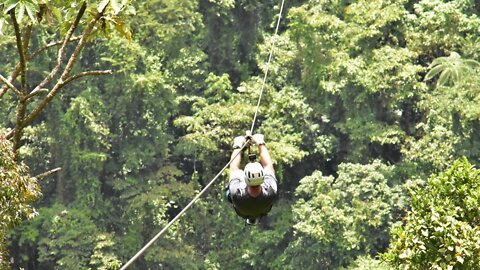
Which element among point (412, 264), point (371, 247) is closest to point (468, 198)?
point (412, 264)

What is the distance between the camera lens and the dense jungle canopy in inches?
861

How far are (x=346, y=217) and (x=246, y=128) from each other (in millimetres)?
3232

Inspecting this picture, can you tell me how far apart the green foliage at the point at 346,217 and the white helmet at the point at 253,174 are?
1576cm

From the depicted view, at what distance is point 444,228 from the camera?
1059cm

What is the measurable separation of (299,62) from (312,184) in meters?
3.48

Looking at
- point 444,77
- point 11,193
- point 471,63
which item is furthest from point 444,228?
point 471,63

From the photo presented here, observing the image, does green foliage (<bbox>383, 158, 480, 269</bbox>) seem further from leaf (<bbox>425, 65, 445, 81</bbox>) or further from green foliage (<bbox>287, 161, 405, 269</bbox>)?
leaf (<bbox>425, 65, 445, 81</bbox>)

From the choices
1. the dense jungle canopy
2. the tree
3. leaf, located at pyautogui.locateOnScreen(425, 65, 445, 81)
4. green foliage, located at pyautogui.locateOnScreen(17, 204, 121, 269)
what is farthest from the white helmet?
green foliage, located at pyautogui.locateOnScreen(17, 204, 121, 269)

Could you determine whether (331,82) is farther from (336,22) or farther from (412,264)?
(412,264)

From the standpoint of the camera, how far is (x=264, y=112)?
23906 mm

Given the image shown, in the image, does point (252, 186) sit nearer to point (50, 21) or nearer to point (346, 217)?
point (50, 21)

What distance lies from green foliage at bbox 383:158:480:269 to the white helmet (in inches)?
207

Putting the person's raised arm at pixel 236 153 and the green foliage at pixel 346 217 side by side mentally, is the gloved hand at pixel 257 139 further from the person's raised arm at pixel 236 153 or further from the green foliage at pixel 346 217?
the green foliage at pixel 346 217

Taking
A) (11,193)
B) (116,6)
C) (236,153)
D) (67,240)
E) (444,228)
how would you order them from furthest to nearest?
(67,240), (444,228), (11,193), (236,153), (116,6)
